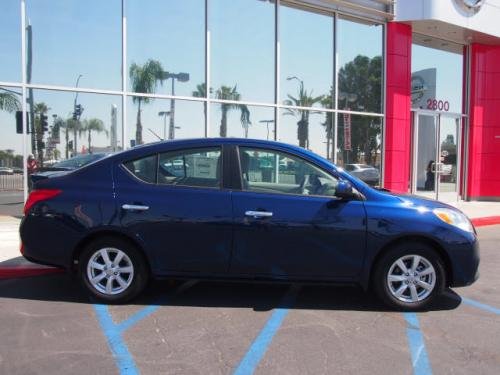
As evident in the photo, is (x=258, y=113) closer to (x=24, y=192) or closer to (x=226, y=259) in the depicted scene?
(x=24, y=192)

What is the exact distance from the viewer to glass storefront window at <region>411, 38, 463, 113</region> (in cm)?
1566

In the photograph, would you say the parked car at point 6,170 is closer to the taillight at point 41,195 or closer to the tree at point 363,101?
the taillight at point 41,195

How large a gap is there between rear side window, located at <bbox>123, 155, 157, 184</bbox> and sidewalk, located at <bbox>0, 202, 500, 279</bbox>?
2.09 m

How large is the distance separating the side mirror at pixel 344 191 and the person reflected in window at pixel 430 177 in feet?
39.4

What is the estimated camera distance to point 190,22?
11945 mm

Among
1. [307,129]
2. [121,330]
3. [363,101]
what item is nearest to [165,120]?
[307,129]

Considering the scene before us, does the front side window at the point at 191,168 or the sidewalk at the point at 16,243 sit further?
the sidewalk at the point at 16,243

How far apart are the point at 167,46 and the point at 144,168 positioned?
707 centimetres

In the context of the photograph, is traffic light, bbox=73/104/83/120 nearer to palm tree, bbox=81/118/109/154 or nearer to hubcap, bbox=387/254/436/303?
palm tree, bbox=81/118/109/154

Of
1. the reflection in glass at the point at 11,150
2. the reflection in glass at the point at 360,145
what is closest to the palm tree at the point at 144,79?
the reflection in glass at the point at 11,150

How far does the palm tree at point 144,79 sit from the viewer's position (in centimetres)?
1115

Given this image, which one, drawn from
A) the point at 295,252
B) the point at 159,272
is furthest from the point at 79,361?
the point at 295,252

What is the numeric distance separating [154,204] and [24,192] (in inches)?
243

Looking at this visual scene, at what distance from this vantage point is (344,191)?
491 centimetres
